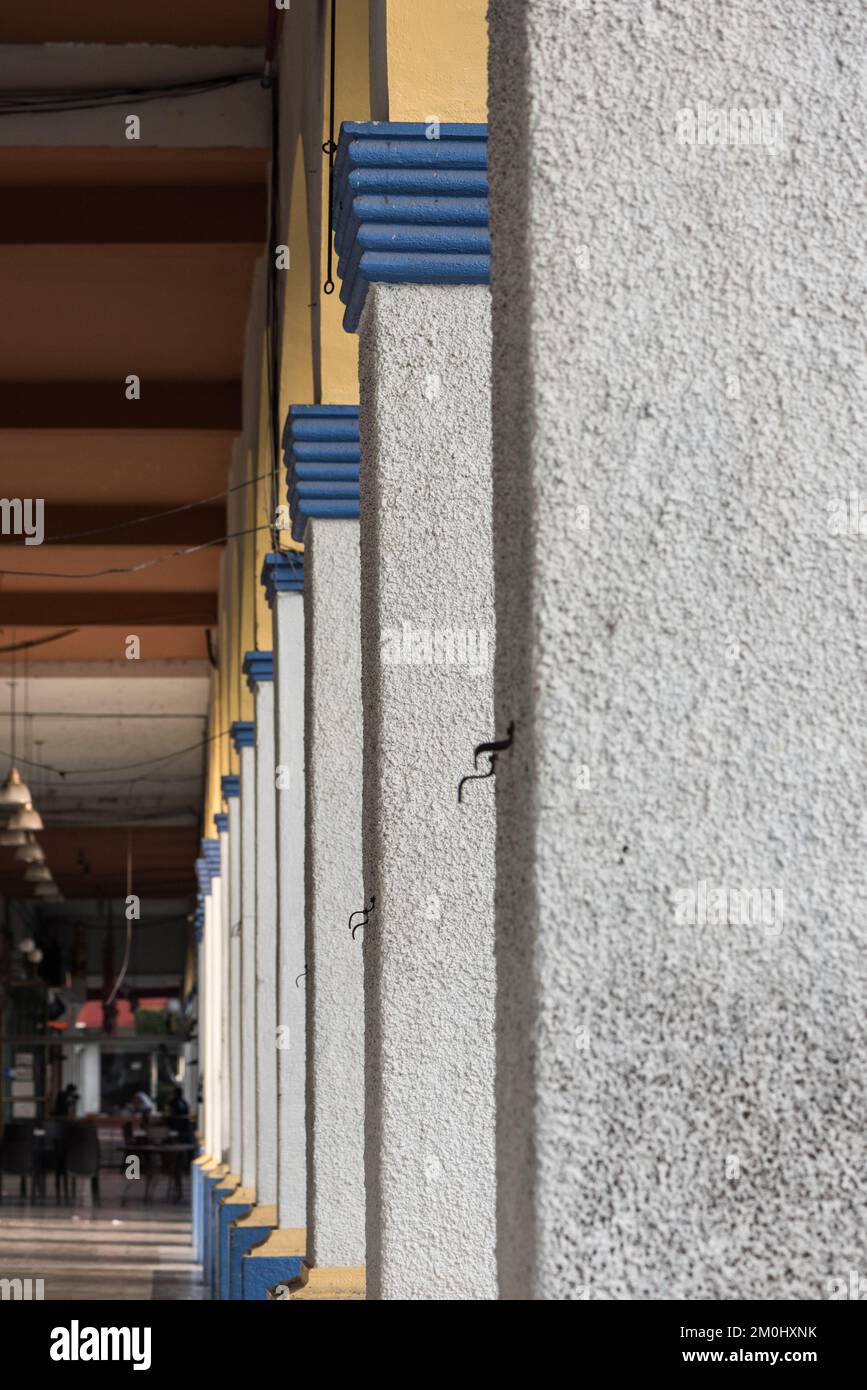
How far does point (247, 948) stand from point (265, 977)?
1800 millimetres

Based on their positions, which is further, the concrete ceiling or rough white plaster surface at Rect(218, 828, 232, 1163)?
rough white plaster surface at Rect(218, 828, 232, 1163)

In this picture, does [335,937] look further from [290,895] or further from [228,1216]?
[228,1216]

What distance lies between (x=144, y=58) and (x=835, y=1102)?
27.2ft

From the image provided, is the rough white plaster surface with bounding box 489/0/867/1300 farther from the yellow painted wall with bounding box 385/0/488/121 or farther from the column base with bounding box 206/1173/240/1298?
the column base with bounding box 206/1173/240/1298

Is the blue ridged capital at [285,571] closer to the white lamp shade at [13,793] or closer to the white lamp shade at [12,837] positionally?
the white lamp shade at [13,793]

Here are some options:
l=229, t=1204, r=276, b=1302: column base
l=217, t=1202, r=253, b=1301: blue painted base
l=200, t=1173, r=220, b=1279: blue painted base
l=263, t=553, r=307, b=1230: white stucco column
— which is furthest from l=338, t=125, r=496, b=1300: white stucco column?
l=200, t=1173, r=220, b=1279: blue painted base

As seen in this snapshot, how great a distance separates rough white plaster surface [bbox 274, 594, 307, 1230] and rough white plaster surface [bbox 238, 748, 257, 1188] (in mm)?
2469

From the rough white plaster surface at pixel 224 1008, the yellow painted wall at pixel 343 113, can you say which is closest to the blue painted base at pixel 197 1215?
the rough white plaster surface at pixel 224 1008

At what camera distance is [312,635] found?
A: 16.1ft

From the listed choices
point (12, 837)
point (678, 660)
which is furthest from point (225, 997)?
point (678, 660)

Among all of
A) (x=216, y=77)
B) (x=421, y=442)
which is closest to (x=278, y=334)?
(x=216, y=77)

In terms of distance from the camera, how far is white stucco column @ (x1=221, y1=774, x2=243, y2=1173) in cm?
1201

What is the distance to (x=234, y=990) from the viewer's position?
12.6 metres
